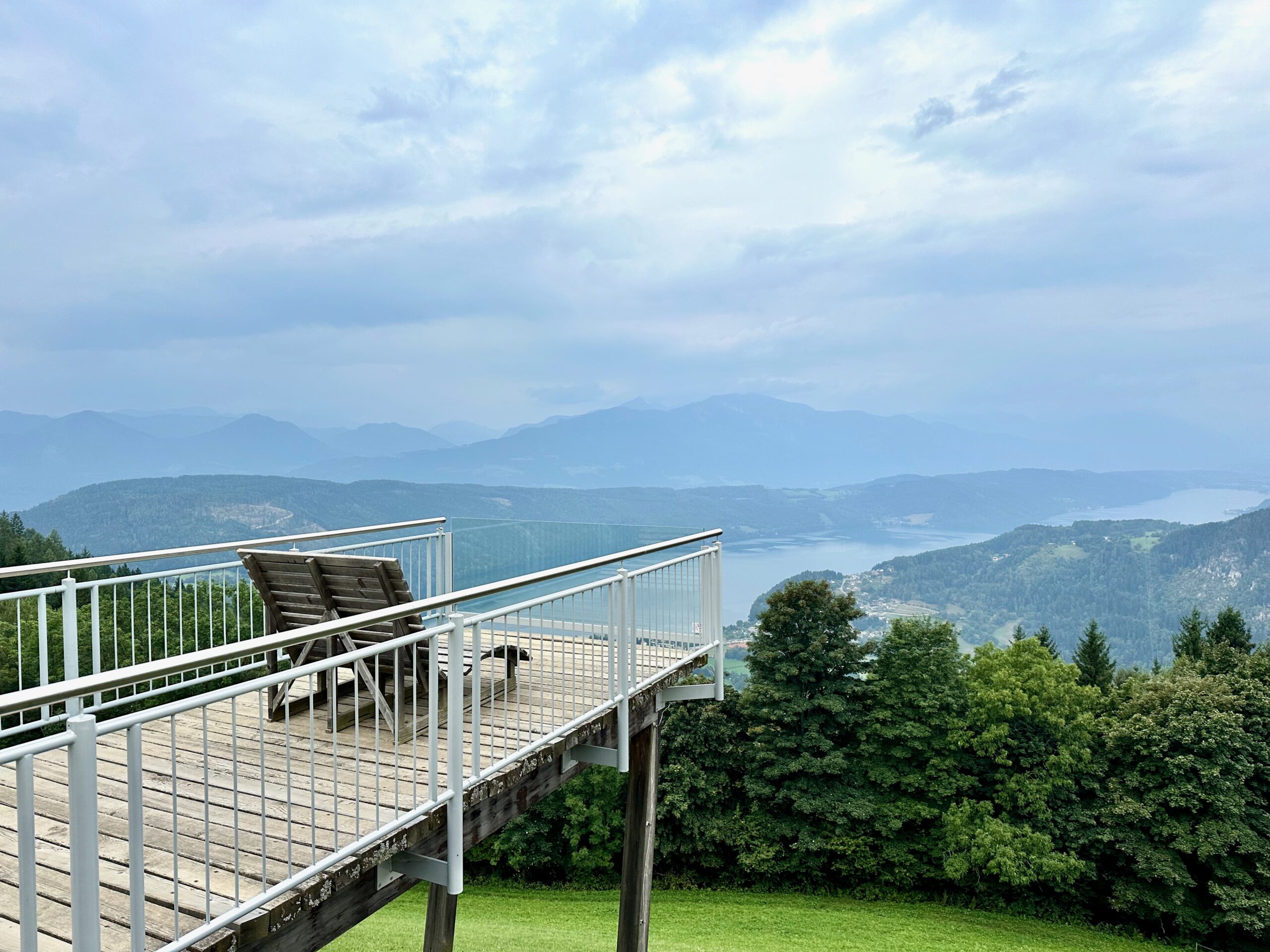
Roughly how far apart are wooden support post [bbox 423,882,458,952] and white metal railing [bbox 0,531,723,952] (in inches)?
78.2

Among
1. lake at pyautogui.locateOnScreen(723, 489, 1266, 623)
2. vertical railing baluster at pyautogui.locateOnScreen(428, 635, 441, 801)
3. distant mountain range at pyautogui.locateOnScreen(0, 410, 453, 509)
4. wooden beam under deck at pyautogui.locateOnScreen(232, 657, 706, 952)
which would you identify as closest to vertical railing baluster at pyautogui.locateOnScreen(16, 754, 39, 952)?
wooden beam under deck at pyautogui.locateOnScreen(232, 657, 706, 952)

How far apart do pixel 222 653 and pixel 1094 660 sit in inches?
1268

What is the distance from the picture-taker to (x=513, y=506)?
9788 centimetres

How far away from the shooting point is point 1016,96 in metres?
113

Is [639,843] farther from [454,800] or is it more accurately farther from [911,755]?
[911,755]

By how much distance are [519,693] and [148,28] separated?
2773 inches

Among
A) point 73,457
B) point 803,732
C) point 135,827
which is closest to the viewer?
point 135,827

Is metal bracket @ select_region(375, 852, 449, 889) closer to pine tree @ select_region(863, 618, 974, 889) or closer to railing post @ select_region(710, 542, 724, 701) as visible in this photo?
railing post @ select_region(710, 542, 724, 701)

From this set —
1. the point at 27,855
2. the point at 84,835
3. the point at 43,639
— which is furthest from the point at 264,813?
the point at 43,639

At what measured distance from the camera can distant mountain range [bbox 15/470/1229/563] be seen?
74.1 meters

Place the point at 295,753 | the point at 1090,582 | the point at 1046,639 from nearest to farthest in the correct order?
1. the point at 295,753
2. the point at 1046,639
3. the point at 1090,582

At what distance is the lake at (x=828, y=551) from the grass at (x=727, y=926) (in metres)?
78.4

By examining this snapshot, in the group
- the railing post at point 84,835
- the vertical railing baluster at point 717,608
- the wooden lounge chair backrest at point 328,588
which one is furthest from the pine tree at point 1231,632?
the railing post at point 84,835

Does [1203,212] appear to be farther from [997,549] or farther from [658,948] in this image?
[658,948]
